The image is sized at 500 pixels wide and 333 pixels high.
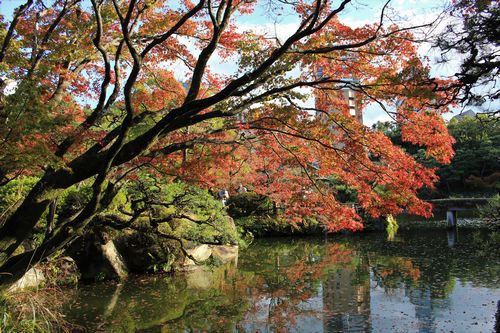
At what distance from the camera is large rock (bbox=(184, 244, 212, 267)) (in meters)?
12.0

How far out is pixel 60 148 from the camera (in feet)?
19.8

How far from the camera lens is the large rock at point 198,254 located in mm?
12001

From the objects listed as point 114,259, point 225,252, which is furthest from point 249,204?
point 114,259

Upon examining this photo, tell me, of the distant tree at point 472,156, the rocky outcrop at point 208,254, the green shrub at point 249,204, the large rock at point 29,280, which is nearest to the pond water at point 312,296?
the rocky outcrop at point 208,254

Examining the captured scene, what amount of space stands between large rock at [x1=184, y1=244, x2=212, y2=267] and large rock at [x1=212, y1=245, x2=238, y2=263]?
1.79 ft

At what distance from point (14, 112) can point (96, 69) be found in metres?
4.86

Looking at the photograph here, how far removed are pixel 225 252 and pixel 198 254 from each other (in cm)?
228

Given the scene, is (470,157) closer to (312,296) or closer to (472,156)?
(472,156)

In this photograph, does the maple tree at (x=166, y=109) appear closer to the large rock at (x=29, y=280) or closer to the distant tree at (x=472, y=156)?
the large rock at (x=29, y=280)

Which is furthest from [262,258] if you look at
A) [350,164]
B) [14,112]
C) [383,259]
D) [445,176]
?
[445,176]

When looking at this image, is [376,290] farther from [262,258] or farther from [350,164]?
[262,258]

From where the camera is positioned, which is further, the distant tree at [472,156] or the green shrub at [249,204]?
the distant tree at [472,156]

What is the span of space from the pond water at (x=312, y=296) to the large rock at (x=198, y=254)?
1.38 ft

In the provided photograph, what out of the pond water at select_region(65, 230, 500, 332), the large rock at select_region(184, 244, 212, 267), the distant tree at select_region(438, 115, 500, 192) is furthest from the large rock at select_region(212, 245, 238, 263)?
the distant tree at select_region(438, 115, 500, 192)
